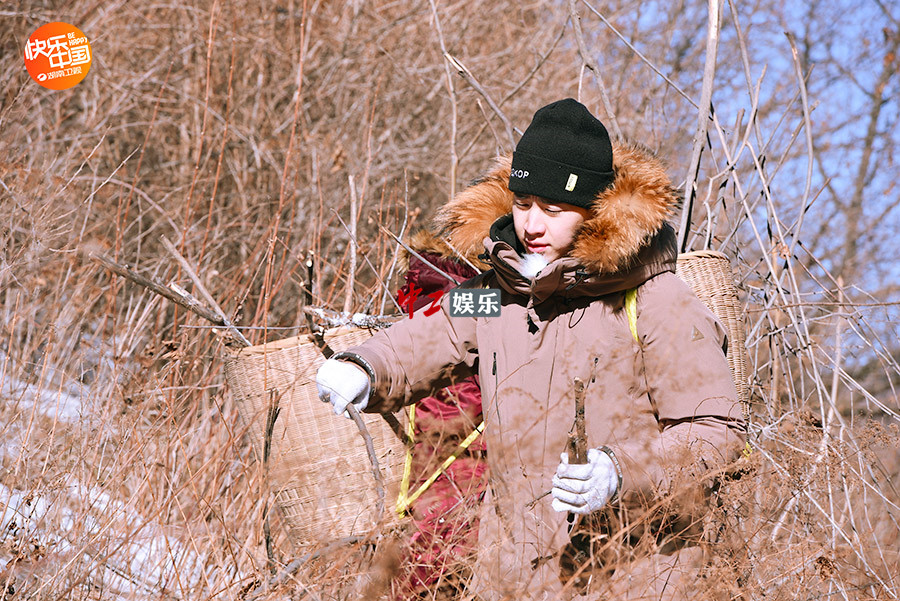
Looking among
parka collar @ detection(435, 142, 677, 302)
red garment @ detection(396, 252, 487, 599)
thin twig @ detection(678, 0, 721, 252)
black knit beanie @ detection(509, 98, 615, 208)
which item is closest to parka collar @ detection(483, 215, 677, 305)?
parka collar @ detection(435, 142, 677, 302)

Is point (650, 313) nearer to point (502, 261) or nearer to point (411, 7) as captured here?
point (502, 261)

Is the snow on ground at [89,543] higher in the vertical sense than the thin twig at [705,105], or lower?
lower

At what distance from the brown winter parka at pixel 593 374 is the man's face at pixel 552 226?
0.04 meters

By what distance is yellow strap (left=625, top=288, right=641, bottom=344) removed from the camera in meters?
1.96

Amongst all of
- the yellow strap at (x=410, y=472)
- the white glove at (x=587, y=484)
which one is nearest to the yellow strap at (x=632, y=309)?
the white glove at (x=587, y=484)

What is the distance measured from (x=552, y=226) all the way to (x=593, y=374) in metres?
0.39

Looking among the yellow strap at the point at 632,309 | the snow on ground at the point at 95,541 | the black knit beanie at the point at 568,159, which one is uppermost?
the black knit beanie at the point at 568,159

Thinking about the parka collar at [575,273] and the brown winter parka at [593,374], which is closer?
the brown winter parka at [593,374]

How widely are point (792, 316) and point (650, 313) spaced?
0.93 metres

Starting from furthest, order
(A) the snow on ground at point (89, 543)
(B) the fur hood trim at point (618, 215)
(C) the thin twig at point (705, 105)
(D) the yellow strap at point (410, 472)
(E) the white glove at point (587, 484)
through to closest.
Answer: (C) the thin twig at point (705, 105) < (D) the yellow strap at point (410, 472) < (A) the snow on ground at point (89, 543) < (B) the fur hood trim at point (618, 215) < (E) the white glove at point (587, 484)

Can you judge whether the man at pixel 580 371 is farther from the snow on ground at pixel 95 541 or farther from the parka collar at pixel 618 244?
the snow on ground at pixel 95 541

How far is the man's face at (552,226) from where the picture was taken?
6.89 feet

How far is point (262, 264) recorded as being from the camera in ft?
14.4

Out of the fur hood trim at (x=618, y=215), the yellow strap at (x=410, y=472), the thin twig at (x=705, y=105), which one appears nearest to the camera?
the fur hood trim at (x=618, y=215)
